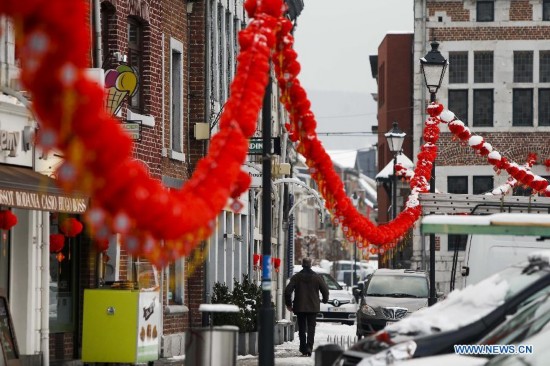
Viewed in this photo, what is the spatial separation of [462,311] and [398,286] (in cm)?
2043

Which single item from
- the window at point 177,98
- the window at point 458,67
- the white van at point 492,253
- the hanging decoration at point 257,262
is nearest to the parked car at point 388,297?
the window at point 177,98

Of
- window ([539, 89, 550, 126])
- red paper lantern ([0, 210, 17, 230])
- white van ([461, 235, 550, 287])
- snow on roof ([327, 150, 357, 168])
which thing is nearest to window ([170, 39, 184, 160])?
red paper lantern ([0, 210, 17, 230])

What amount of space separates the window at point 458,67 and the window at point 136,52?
97.3ft

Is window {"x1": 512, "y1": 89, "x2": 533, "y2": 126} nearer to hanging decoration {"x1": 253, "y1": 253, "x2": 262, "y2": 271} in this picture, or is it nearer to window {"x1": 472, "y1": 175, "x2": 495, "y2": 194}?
window {"x1": 472, "y1": 175, "x2": 495, "y2": 194}

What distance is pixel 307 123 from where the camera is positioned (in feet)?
52.5

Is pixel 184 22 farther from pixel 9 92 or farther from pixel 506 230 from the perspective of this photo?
pixel 506 230

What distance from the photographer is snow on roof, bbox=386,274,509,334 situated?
11.8 m

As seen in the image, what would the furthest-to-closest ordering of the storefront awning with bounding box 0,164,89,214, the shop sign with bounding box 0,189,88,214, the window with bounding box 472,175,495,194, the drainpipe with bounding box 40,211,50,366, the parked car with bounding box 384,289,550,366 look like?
the window with bounding box 472,175,495,194 < the drainpipe with bounding box 40,211,50,366 < the storefront awning with bounding box 0,164,89,214 < the shop sign with bounding box 0,189,88,214 < the parked car with bounding box 384,289,550,366

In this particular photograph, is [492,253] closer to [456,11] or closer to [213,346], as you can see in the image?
[213,346]

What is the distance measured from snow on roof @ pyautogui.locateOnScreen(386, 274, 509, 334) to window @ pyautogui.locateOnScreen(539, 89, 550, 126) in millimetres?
44333

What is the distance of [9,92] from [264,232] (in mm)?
4798

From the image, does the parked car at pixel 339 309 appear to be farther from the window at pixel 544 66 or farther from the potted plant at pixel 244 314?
the potted plant at pixel 244 314

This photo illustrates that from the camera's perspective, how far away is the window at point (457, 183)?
55312 mm

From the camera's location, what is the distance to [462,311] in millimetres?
12047
